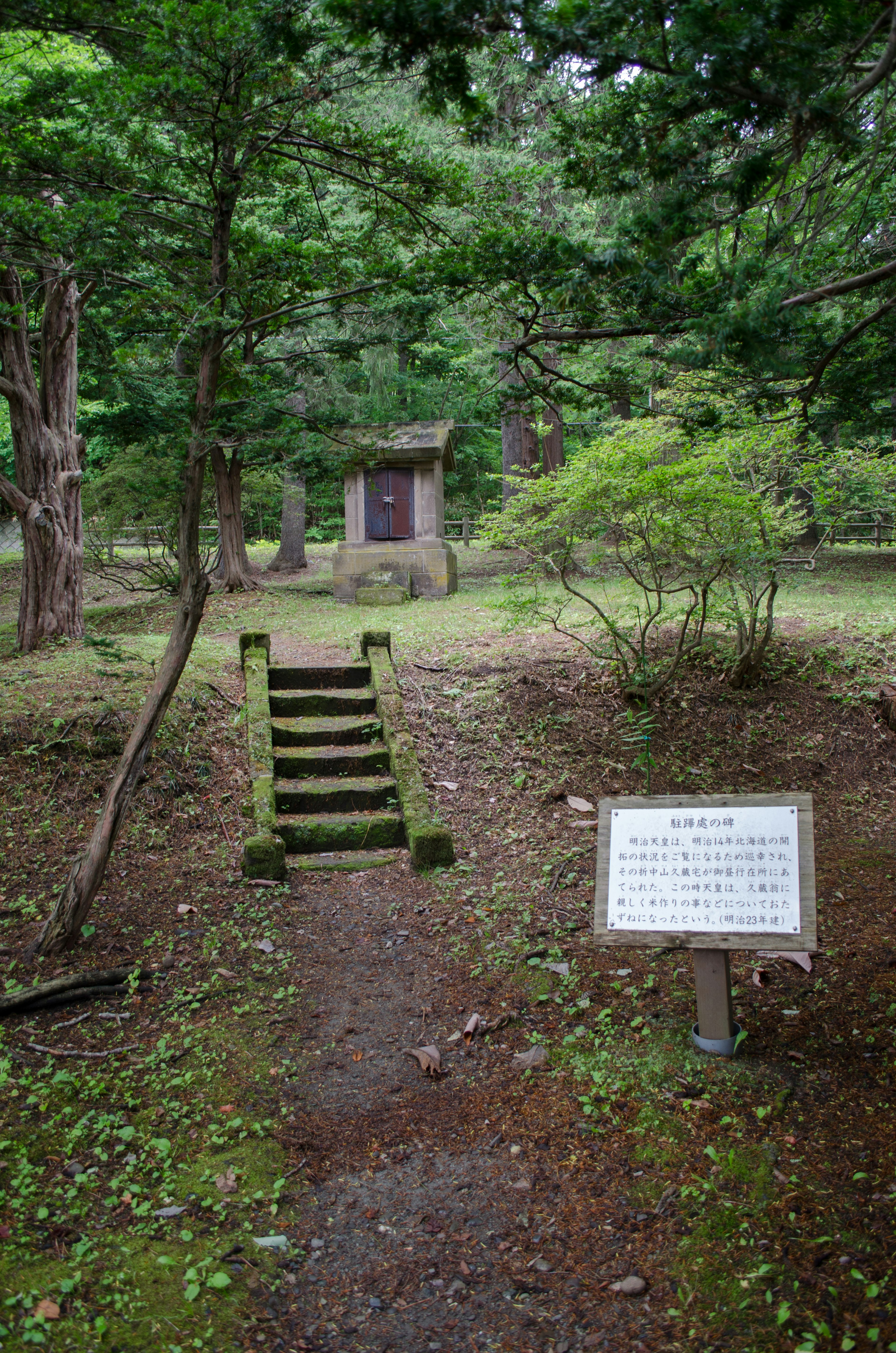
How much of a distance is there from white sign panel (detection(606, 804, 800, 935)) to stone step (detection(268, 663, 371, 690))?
16.8 ft

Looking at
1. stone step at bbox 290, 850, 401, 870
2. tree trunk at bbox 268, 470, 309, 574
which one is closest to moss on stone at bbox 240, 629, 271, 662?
stone step at bbox 290, 850, 401, 870

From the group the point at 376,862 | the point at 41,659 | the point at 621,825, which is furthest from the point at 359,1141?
the point at 41,659

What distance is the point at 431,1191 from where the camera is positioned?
10.7 feet

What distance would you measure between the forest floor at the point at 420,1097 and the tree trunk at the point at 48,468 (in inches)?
116

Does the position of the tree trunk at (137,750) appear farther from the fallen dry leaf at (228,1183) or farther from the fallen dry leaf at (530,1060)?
the fallen dry leaf at (530,1060)

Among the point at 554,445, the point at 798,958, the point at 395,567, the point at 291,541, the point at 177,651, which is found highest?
the point at 554,445

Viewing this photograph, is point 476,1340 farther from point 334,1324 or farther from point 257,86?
point 257,86

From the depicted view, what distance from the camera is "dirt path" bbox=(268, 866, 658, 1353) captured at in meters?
2.68

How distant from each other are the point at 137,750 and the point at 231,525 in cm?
1195

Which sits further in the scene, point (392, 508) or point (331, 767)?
point (392, 508)

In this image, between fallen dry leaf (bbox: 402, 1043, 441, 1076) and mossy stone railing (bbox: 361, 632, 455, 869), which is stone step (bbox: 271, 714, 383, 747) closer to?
mossy stone railing (bbox: 361, 632, 455, 869)

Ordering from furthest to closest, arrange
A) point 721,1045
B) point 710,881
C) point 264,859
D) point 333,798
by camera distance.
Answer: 1. point 333,798
2. point 264,859
3. point 721,1045
4. point 710,881

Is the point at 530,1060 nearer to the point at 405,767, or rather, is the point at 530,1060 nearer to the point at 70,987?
the point at 70,987

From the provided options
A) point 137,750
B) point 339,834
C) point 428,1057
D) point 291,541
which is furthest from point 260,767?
point 291,541
